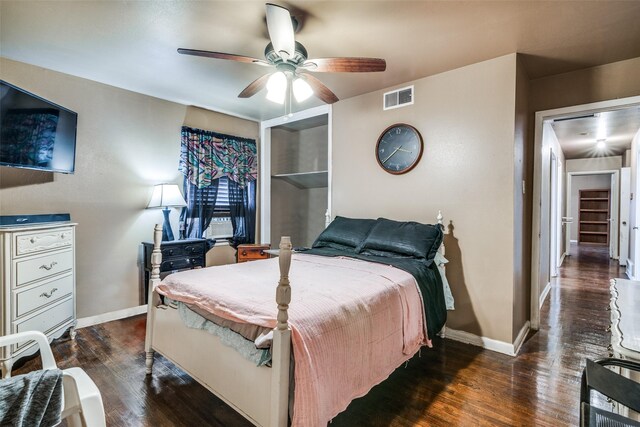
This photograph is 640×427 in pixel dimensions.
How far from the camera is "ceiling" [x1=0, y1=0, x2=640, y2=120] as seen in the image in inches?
80.4

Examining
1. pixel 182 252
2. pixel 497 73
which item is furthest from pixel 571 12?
pixel 182 252

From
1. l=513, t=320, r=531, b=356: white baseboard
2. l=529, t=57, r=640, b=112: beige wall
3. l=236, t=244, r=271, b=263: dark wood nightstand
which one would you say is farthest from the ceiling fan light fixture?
l=513, t=320, r=531, b=356: white baseboard

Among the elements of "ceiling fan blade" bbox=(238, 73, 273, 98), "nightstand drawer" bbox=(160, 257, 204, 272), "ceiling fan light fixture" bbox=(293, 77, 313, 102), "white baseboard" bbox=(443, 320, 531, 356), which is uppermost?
"ceiling fan blade" bbox=(238, 73, 273, 98)

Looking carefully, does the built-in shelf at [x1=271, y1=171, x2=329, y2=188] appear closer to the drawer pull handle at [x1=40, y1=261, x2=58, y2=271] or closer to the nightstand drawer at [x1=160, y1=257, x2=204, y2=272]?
the nightstand drawer at [x1=160, y1=257, x2=204, y2=272]

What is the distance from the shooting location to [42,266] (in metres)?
2.48

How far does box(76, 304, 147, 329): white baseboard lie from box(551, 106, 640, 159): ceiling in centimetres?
525

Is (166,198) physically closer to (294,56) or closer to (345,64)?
(294,56)

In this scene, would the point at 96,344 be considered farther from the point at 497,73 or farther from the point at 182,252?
the point at 497,73

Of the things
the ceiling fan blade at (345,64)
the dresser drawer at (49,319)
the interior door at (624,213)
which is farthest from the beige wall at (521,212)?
the interior door at (624,213)

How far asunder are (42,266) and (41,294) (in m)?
0.22

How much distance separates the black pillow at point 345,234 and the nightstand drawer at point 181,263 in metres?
1.52

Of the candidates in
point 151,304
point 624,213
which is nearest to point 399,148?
point 151,304

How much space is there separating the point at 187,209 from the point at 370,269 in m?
2.70

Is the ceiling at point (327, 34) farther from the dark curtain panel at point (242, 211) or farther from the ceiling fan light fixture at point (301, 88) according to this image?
the dark curtain panel at point (242, 211)
